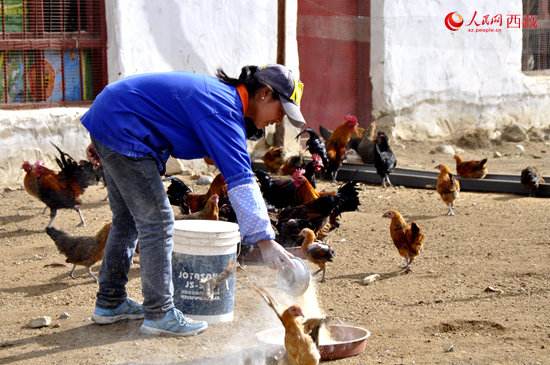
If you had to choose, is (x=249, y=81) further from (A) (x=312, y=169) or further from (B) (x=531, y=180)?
(B) (x=531, y=180)

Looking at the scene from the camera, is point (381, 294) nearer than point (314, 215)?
Yes

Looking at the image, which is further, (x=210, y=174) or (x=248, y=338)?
(x=210, y=174)

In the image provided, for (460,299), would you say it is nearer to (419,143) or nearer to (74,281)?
(74,281)

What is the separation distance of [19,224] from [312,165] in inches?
123

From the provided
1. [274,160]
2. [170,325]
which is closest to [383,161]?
[274,160]

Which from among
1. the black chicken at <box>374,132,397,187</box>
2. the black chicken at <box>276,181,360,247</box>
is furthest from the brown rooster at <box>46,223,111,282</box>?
the black chicken at <box>374,132,397,187</box>

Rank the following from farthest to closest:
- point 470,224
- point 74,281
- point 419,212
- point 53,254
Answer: point 419,212
point 470,224
point 53,254
point 74,281

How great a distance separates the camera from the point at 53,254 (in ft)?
29.7

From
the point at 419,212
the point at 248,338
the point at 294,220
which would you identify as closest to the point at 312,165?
the point at 419,212

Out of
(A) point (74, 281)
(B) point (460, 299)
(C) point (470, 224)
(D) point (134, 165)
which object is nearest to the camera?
(D) point (134, 165)

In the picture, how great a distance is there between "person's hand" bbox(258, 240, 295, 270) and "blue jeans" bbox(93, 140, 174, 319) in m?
0.88

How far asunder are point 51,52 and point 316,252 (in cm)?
583

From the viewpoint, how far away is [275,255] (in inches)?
205

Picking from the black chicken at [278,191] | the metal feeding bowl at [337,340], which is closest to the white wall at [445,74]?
the black chicken at [278,191]
